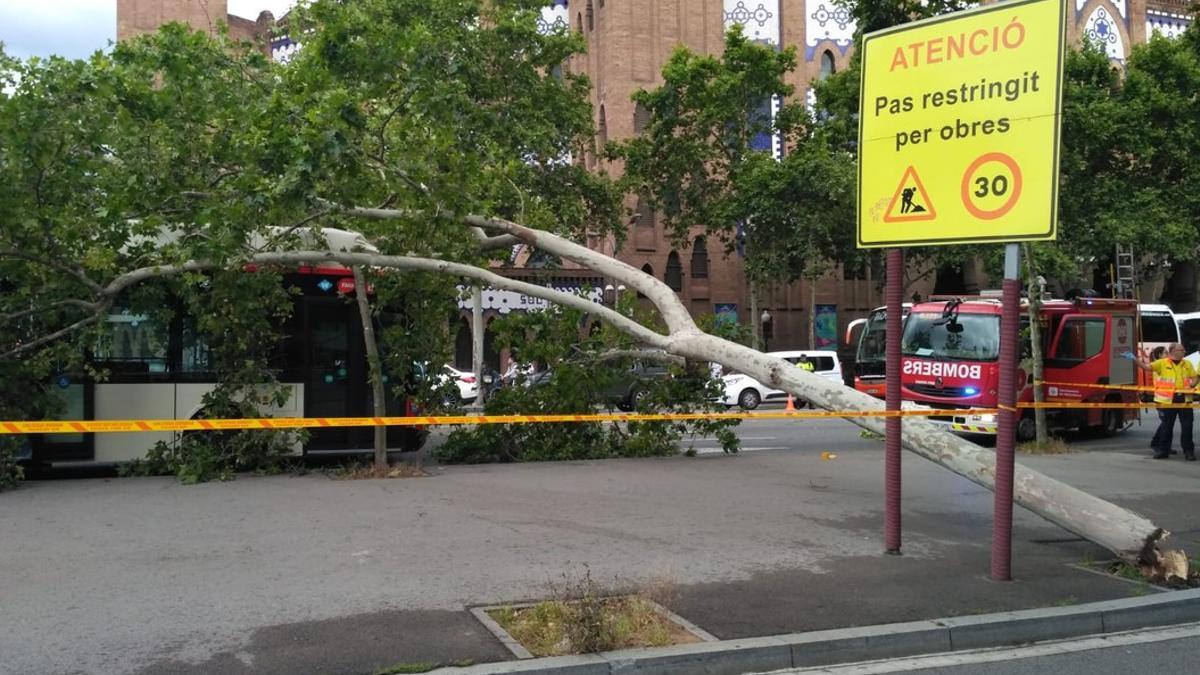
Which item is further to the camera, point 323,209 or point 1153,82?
point 1153,82

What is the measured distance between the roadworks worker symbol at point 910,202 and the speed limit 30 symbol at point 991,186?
1.01 feet

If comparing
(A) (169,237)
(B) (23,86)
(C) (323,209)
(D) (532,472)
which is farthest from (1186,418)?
(B) (23,86)

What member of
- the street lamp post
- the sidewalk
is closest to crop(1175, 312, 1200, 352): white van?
the street lamp post

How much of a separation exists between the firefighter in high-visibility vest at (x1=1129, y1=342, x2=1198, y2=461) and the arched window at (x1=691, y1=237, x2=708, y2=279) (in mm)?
26522

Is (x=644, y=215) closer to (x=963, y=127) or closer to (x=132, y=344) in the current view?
(x=132, y=344)

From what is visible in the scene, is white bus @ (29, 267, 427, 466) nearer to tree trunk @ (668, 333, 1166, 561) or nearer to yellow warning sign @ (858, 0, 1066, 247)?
tree trunk @ (668, 333, 1166, 561)

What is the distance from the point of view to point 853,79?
29.7m

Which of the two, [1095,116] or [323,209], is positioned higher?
[1095,116]

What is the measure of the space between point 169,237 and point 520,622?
30.9ft

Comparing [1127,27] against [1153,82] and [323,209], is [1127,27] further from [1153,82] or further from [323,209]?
[323,209]

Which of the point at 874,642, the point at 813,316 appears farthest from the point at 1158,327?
the point at 874,642

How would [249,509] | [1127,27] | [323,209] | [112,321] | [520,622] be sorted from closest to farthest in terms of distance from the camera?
[520,622] < [249,509] < [323,209] < [112,321] < [1127,27]

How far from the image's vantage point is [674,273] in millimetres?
41281

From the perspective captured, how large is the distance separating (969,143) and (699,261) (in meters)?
34.0
